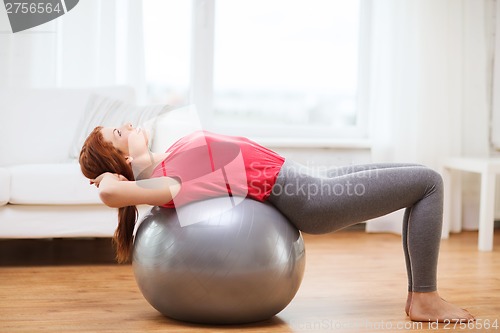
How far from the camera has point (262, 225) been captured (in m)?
2.03

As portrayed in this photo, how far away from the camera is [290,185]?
2148 mm

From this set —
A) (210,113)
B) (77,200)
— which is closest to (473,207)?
(210,113)

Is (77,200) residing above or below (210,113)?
below

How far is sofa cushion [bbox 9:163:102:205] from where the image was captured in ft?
9.45

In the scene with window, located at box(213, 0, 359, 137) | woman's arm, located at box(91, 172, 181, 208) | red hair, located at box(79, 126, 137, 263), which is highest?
window, located at box(213, 0, 359, 137)

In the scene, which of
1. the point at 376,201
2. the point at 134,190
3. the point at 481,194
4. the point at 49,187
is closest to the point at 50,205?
the point at 49,187

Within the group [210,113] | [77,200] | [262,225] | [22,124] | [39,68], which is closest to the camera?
[262,225]

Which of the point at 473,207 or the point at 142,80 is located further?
the point at 473,207

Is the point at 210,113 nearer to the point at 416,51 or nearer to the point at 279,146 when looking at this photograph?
the point at 279,146

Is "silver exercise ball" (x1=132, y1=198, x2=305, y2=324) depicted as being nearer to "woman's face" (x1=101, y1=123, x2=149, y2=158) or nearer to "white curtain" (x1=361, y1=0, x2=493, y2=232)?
"woman's face" (x1=101, y1=123, x2=149, y2=158)

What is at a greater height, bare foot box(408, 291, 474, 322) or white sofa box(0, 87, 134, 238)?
white sofa box(0, 87, 134, 238)

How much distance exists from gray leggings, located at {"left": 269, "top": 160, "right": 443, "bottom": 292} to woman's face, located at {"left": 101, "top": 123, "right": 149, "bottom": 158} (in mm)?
432

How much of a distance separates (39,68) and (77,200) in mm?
1234

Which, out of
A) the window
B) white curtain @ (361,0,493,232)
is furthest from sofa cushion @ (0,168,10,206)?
white curtain @ (361,0,493,232)
